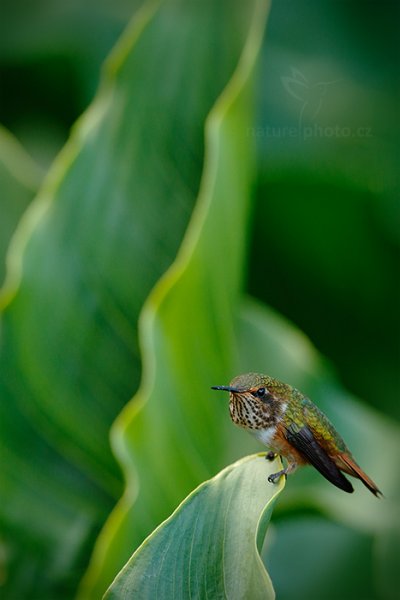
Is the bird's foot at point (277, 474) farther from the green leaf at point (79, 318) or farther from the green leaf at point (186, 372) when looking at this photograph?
the green leaf at point (79, 318)

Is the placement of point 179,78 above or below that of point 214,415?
above

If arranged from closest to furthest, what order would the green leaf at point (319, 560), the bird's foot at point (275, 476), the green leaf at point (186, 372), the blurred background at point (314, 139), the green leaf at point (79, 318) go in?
the bird's foot at point (275, 476), the green leaf at point (186, 372), the green leaf at point (79, 318), the green leaf at point (319, 560), the blurred background at point (314, 139)

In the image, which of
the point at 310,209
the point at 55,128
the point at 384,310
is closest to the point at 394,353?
the point at 384,310

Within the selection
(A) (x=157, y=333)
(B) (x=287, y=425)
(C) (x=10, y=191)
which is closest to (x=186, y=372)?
(A) (x=157, y=333)

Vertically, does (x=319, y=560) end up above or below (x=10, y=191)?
below

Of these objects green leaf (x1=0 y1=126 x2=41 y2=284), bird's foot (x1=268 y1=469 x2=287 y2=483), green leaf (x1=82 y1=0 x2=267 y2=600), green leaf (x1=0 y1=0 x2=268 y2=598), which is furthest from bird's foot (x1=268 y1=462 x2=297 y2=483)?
green leaf (x1=0 y1=126 x2=41 y2=284)

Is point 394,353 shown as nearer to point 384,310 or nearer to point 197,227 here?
point 384,310

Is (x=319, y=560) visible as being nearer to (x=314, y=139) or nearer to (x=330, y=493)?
(x=330, y=493)

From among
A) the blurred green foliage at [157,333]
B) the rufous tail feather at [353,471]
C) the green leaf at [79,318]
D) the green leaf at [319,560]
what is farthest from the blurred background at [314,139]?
the rufous tail feather at [353,471]
